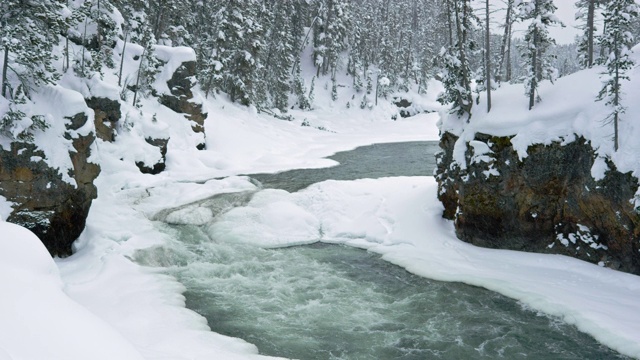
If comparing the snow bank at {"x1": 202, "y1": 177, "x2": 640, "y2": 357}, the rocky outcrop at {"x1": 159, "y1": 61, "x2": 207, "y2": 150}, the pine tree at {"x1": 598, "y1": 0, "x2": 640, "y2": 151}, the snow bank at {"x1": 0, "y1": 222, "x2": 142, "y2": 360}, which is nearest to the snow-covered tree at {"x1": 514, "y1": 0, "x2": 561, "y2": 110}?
the pine tree at {"x1": 598, "y1": 0, "x2": 640, "y2": 151}

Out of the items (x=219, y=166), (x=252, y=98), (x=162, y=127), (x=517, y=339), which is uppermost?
(x=252, y=98)

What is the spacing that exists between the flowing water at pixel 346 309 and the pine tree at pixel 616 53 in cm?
652

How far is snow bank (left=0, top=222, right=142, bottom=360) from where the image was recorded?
13.9ft

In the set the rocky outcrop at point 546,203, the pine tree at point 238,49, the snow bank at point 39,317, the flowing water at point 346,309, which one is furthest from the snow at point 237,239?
the pine tree at point 238,49

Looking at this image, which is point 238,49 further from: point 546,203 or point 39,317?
point 39,317

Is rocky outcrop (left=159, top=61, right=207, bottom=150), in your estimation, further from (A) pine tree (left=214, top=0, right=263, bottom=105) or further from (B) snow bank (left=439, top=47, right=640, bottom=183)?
(B) snow bank (left=439, top=47, right=640, bottom=183)

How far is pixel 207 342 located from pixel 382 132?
1944 inches

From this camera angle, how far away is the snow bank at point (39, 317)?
167 inches

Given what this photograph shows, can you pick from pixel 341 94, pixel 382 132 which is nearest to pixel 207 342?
pixel 382 132

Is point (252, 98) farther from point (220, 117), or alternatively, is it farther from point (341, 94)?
point (341, 94)

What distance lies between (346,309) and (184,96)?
24.8 m

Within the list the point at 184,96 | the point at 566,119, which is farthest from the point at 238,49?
the point at 566,119

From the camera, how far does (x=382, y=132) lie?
55.8m

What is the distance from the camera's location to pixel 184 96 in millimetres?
30859
